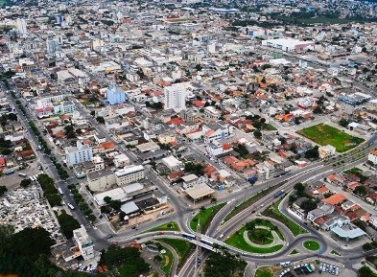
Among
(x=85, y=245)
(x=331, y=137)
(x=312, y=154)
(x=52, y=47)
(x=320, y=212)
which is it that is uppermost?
(x=85, y=245)

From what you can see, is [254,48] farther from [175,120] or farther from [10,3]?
[10,3]

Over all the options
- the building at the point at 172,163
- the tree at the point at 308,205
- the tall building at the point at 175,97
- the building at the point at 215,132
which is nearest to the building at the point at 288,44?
the tall building at the point at 175,97

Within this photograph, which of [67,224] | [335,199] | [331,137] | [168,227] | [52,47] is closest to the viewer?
[67,224]

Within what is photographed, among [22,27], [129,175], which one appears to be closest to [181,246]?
[129,175]

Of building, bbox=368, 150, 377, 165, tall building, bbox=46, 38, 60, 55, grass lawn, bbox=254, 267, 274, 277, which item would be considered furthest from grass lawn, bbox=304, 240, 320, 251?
tall building, bbox=46, 38, 60, 55

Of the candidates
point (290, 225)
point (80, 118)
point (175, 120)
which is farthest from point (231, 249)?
point (80, 118)

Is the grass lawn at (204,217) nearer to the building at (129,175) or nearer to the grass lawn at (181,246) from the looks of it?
the grass lawn at (181,246)

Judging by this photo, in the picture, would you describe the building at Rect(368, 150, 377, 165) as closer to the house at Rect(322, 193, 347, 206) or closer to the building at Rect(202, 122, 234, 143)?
the house at Rect(322, 193, 347, 206)

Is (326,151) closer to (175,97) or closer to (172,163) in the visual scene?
(172,163)
